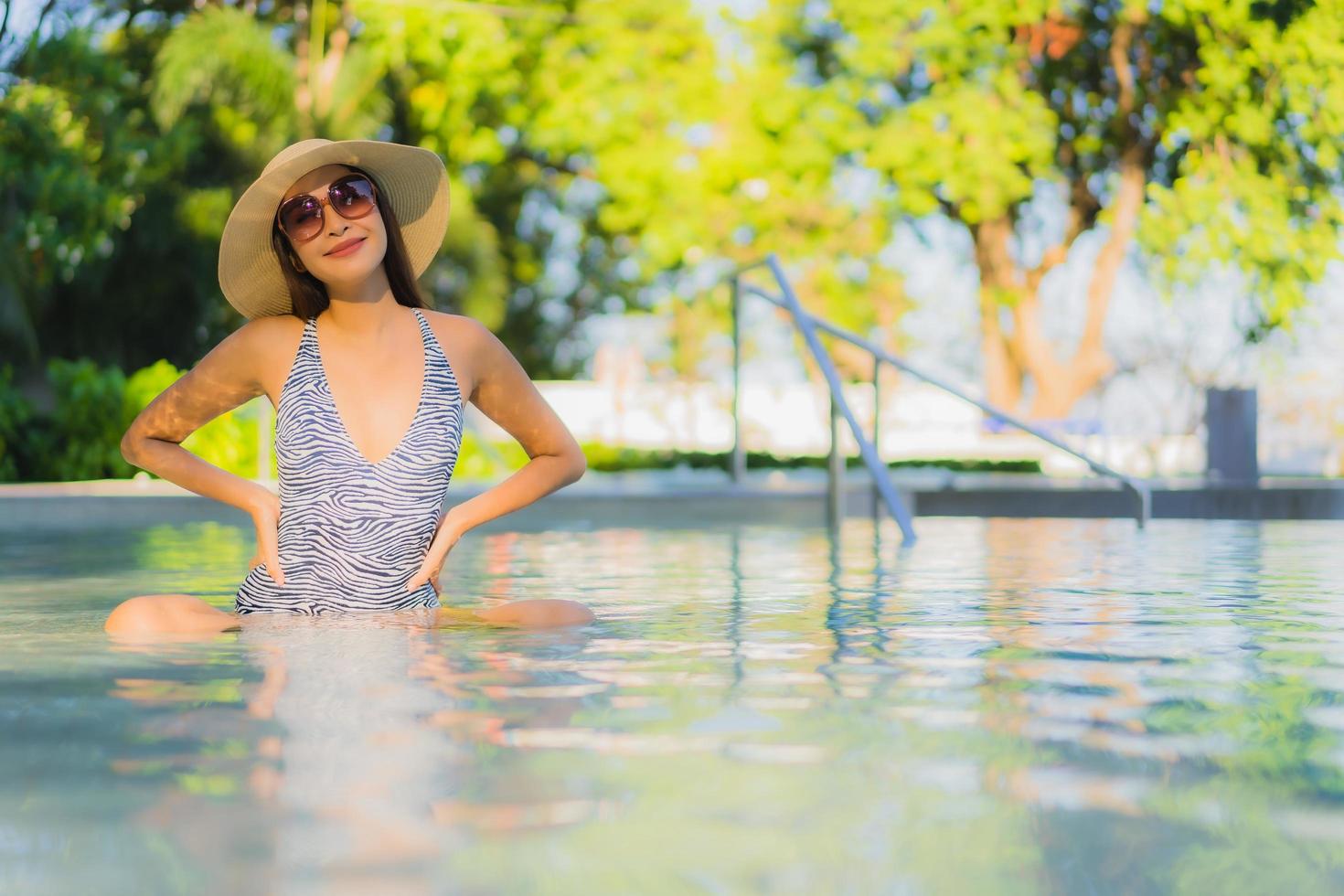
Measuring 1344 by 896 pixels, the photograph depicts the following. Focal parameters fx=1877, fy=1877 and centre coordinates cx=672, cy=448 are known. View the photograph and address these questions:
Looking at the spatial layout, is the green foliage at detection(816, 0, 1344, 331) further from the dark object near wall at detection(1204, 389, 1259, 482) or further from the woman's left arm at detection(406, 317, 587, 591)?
the woman's left arm at detection(406, 317, 587, 591)

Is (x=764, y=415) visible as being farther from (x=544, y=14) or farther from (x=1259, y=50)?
(x=1259, y=50)

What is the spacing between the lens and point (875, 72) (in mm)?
23609

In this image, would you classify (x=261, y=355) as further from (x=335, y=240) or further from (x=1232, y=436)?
(x=1232, y=436)

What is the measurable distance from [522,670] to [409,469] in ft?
2.74

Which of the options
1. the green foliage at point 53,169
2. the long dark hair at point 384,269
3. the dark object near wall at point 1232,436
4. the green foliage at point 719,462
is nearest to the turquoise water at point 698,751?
the long dark hair at point 384,269

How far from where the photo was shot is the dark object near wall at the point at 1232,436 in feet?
55.5

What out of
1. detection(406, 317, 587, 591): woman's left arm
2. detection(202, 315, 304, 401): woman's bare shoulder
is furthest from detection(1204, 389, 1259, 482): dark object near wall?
detection(202, 315, 304, 401): woman's bare shoulder

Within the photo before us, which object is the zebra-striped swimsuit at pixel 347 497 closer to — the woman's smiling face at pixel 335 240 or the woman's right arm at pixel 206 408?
the woman's right arm at pixel 206 408

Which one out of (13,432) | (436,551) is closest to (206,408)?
(436,551)

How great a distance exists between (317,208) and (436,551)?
89cm

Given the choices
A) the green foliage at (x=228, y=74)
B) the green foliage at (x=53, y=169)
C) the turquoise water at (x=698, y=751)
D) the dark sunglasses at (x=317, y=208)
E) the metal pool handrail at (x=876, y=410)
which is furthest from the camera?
the green foliage at (x=228, y=74)

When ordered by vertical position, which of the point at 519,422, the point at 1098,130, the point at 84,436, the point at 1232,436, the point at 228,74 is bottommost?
the point at 519,422

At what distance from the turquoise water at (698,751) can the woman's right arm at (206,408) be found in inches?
15.2

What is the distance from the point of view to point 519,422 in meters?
4.86
